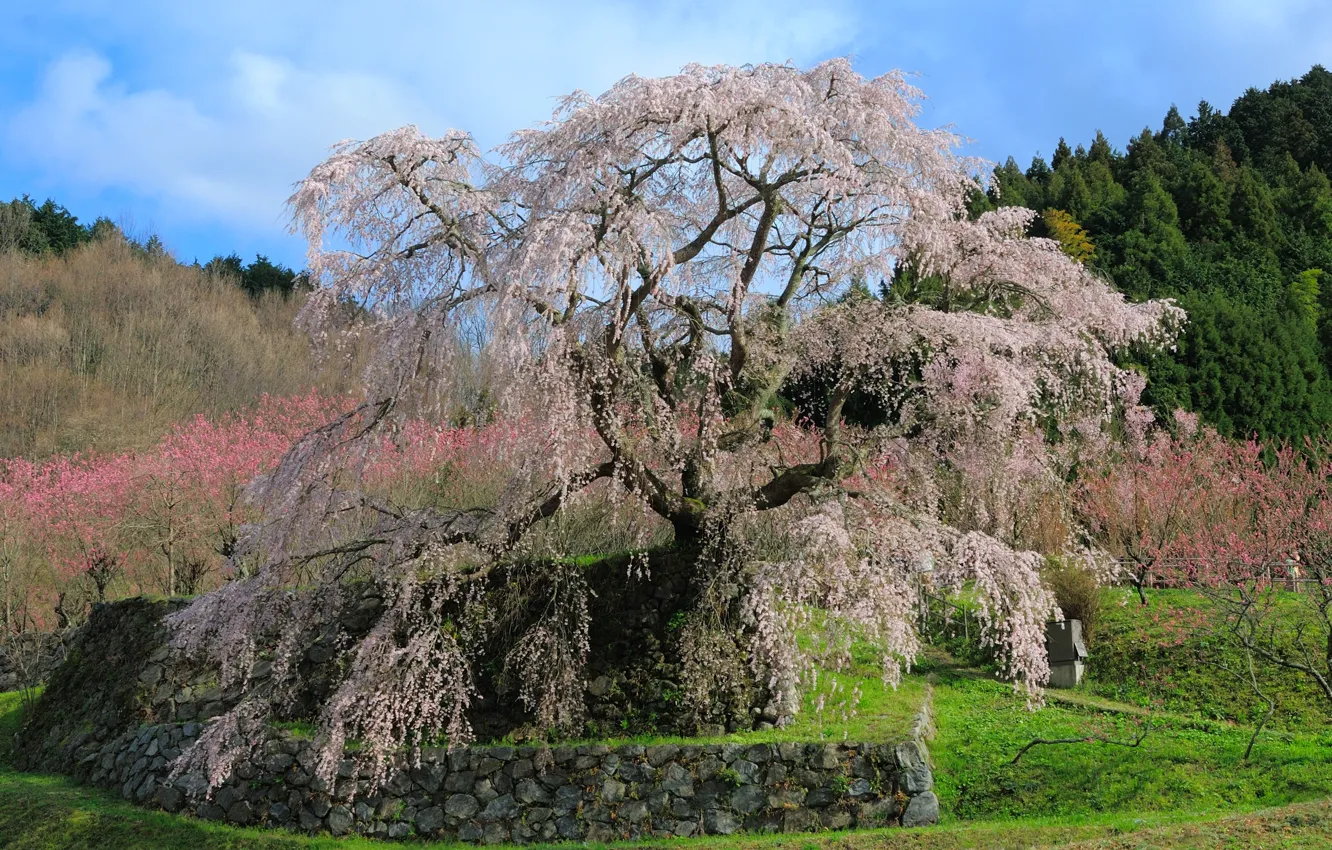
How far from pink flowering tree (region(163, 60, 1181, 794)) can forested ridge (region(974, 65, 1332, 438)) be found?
7.59 feet

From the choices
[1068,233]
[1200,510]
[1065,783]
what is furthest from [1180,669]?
[1068,233]

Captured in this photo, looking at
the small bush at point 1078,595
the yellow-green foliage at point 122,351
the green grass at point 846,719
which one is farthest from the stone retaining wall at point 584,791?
the yellow-green foliage at point 122,351

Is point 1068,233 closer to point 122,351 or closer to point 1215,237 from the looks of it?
point 1215,237

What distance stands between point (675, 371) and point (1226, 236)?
23708mm

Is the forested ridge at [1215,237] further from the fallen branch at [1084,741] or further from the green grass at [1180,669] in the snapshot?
the fallen branch at [1084,741]

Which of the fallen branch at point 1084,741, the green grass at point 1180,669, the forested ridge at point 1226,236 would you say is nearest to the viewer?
the fallen branch at point 1084,741

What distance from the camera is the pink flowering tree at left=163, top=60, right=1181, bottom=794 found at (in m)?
7.81

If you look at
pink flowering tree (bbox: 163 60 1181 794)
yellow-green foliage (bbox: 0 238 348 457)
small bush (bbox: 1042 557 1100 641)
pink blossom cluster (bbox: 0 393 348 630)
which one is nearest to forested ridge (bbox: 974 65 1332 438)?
pink flowering tree (bbox: 163 60 1181 794)

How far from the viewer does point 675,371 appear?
32.9ft

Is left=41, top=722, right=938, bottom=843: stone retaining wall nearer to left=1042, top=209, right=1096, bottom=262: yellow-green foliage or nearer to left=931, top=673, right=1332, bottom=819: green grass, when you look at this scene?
left=931, top=673, right=1332, bottom=819: green grass

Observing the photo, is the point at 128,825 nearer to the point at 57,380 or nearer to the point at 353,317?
the point at 353,317

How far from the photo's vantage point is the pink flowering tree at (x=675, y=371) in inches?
308

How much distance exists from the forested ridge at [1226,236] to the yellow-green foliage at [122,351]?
18.8 meters

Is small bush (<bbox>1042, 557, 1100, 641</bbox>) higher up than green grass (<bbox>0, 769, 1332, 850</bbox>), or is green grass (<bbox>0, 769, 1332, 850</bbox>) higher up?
small bush (<bbox>1042, 557, 1100, 641</bbox>)
